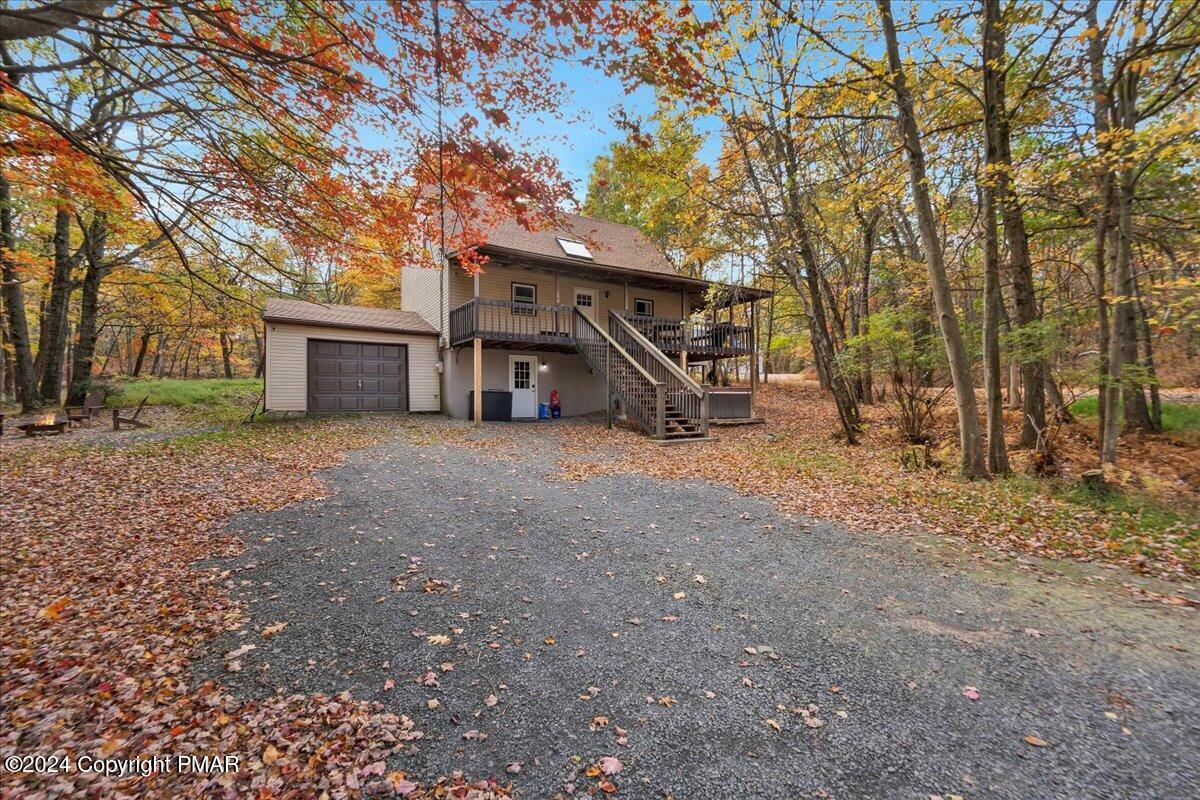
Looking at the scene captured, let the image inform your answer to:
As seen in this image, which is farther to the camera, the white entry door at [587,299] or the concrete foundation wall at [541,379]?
the white entry door at [587,299]

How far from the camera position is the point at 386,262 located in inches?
295

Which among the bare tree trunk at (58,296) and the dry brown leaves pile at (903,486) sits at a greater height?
the bare tree trunk at (58,296)

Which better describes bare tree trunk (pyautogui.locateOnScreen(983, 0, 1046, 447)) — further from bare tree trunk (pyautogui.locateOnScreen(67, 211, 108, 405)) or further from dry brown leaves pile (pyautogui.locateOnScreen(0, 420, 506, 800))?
bare tree trunk (pyautogui.locateOnScreen(67, 211, 108, 405))

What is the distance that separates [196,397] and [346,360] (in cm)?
760

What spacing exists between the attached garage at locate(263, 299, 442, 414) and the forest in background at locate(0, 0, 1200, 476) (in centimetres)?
382

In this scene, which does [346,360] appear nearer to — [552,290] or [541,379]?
[541,379]

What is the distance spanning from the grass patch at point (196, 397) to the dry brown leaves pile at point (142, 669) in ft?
29.5

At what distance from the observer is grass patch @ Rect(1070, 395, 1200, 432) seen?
956 centimetres

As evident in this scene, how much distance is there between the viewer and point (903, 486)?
698 cm

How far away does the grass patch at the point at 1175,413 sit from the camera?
9.56m

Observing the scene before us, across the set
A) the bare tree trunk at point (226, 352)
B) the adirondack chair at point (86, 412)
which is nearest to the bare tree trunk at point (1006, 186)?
the adirondack chair at point (86, 412)

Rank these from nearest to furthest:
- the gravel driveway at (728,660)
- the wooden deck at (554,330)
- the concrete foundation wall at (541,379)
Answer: the gravel driveway at (728,660)
the wooden deck at (554,330)
the concrete foundation wall at (541,379)

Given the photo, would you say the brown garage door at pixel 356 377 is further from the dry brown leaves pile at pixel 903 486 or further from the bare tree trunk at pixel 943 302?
the bare tree trunk at pixel 943 302

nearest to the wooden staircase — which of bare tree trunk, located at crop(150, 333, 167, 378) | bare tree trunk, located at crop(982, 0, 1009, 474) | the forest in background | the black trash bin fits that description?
the black trash bin
